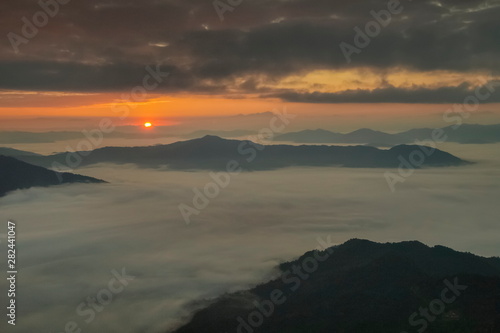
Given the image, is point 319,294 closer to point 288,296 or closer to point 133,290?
point 288,296

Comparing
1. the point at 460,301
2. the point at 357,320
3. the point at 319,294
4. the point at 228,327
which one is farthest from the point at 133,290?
the point at 460,301

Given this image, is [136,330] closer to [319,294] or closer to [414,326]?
[319,294]

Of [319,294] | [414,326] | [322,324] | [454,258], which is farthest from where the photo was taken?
[454,258]

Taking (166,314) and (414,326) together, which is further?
(166,314)

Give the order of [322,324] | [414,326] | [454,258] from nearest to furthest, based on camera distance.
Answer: [414,326] → [322,324] → [454,258]

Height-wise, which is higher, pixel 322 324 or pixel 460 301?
pixel 460 301

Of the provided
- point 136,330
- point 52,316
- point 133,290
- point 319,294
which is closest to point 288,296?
point 319,294
